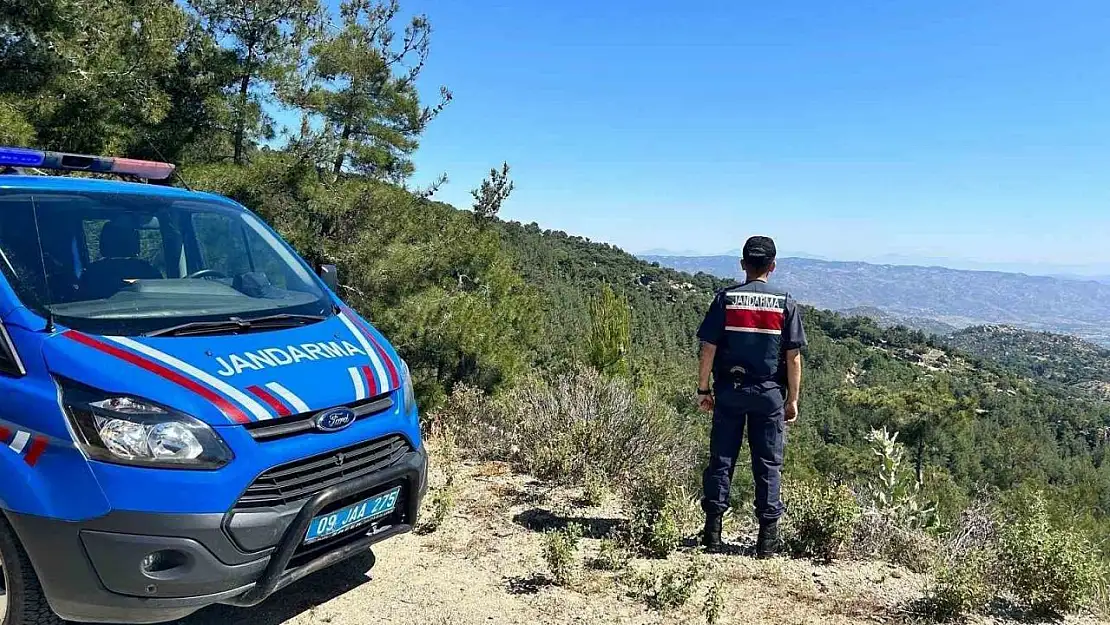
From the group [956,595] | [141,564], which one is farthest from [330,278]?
[956,595]

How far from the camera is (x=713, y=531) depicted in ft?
15.0

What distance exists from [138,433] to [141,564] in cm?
45

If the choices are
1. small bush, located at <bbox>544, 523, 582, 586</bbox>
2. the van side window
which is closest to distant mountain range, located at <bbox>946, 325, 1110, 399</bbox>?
small bush, located at <bbox>544, 523, 582, 586</bbox>

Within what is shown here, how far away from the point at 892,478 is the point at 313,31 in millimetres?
10079

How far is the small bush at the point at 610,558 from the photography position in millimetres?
4098

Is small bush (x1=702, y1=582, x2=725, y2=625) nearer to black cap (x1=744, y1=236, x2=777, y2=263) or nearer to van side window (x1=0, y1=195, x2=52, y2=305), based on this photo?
black cap (x1=744, y1=236, x2=777, y2=263)

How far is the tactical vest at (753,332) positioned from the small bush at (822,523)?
88 cm

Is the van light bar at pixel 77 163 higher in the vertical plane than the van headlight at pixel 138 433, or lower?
higher

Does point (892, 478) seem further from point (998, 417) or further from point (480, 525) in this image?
point (998, 417)

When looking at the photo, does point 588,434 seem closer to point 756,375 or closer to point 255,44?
point 756,375

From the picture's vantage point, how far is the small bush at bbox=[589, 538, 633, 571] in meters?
4.10

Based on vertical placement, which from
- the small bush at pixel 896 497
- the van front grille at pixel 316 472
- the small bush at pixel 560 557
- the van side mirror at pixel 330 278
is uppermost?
the van side mirror at pixel 330 278

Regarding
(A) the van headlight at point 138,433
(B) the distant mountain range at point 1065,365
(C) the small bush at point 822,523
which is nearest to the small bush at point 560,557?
(C) the small bush at point 822,523

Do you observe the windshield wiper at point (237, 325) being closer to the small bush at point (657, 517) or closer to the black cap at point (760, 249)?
the small bush at point (657, 517)
